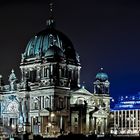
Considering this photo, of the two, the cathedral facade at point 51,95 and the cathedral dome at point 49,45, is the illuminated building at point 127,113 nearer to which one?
the cathedral facade at point 51,95

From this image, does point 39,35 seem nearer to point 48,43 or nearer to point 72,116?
point 48,43

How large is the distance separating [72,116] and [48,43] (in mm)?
19725

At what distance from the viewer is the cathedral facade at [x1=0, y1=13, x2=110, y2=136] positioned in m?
130


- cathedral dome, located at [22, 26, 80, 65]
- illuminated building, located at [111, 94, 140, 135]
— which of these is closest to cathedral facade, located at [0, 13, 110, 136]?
cathedral dome, located at [22, 26, 80, 65]

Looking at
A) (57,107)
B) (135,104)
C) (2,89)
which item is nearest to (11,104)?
(2,89)

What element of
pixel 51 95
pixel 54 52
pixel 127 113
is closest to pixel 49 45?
pixel 54 52

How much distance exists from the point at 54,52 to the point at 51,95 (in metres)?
10.7

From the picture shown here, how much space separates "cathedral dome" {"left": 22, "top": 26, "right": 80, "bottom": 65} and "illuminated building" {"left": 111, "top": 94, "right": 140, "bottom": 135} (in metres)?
35.0

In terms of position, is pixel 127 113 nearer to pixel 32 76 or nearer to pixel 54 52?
pixel 32 76

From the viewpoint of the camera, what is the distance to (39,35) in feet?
475

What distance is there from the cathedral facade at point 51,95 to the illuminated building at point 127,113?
28195 millimetres

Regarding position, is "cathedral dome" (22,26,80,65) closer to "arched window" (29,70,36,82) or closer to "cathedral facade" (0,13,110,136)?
"cathedral facade" (0,13,110,136)

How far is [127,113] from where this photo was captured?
180m

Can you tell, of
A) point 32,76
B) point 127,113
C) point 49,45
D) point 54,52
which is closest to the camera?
point 54,52
